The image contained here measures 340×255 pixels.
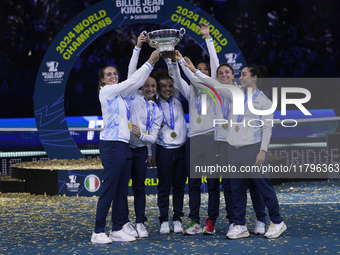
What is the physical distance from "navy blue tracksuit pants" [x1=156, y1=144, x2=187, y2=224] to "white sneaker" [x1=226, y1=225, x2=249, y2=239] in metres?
0.54

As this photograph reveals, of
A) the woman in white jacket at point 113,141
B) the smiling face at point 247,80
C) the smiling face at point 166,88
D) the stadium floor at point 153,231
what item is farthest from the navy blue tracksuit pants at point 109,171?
the smiling face at point 247,80

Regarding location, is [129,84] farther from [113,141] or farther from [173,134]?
[173,134]

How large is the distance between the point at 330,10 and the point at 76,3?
346 inches

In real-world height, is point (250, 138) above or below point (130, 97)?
below

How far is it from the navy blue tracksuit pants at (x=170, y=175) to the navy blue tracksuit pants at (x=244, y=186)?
47 centimetres

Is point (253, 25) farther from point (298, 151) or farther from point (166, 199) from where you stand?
point (166, 199)

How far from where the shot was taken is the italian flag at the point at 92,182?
617 cm

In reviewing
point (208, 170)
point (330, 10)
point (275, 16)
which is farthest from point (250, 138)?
point (330, 10)

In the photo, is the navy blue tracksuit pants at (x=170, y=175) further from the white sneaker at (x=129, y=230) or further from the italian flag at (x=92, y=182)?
the italian flag at (x=92, y=182)

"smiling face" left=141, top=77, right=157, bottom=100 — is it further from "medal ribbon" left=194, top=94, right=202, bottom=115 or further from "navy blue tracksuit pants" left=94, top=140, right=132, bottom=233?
"navy blue tracksuit pants" left=94, top=140, right=132, bottom=233

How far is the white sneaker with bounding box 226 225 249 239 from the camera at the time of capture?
3.80 metres

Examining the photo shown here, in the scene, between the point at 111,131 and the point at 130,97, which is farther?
the point at 130,97

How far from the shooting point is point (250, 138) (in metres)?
3.80

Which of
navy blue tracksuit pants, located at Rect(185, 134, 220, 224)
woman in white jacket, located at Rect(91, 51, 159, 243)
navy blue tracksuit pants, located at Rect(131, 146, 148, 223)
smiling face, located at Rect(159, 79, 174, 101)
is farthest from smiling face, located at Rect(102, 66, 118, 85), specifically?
navy blue tracksuit pants, located at Rect(185, 134, 220, 224)
